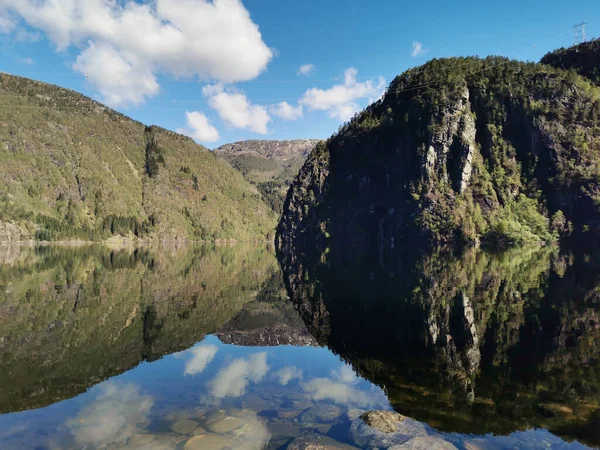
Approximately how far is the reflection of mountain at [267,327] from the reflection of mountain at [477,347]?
1.10 metres

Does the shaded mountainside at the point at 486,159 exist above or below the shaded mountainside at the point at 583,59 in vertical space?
below

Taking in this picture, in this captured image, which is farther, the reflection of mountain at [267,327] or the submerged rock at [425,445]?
the reflection of mountain at [267,327]

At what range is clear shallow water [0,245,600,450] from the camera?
1152 cm

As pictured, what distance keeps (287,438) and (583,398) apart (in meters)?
9.96

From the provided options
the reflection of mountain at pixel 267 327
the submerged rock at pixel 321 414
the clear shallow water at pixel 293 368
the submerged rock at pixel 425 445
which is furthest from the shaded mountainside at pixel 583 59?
the submerged rock at pixel 425 445

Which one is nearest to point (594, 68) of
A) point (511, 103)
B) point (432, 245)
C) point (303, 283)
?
point (511, 103)

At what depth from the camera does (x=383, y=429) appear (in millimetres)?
11195

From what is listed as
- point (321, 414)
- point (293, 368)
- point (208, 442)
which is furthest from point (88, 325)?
point (321, 414)

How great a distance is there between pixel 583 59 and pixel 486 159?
77549mm

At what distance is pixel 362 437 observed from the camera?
1096 cm

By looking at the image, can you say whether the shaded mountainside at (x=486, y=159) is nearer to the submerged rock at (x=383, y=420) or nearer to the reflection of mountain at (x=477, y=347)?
the reflection of mountain at (x=477, y=347)

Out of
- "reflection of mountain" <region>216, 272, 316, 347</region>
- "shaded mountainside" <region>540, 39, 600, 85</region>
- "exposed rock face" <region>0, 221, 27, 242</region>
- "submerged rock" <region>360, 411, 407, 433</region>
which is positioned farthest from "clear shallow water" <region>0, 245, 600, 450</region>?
"shaded mountainside" <region>540, 39, 600, 85</region>

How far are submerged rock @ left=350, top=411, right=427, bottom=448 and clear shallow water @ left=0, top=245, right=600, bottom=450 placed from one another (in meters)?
0.22

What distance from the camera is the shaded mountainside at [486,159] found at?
13388cm
